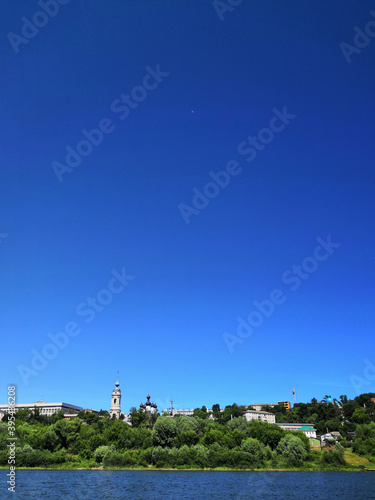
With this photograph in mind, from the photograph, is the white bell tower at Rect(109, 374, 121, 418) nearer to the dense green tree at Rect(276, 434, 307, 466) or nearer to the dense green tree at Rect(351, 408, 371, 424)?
the dense green tree at Rect(351, 408, 371, 424)

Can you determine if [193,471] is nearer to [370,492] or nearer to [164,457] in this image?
[164,457]

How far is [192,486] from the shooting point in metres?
53.6

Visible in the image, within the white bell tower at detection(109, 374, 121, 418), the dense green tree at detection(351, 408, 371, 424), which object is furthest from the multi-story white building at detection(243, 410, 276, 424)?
the white bell tower at detection(109, 374, 121, 418)

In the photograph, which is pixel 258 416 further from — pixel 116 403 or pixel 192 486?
pixel 192 486

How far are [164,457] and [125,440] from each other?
1673 centimetres

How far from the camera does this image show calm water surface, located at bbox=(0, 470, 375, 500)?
46094 millimetres

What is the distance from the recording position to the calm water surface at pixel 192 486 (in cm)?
4609

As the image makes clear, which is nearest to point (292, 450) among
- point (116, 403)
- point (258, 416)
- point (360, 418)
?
point (360, 418)

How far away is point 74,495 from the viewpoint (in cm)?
4538

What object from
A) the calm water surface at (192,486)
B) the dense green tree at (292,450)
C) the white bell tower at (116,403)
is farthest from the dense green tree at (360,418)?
the calm water surface at (192,486)

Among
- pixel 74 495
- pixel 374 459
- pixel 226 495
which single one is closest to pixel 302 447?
pixel 374 459

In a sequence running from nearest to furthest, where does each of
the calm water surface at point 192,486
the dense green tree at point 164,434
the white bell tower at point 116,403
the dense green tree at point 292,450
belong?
the calm water surface at point 192,486 → the dense green tree at point 292,450 → the dense green tree at point 164,434 → the white bell tower at point 116,403

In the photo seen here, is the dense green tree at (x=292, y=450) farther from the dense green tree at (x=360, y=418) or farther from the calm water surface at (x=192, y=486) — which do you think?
the dense green tree at (x=360, y=418)

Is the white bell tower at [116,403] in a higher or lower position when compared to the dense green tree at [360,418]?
higher
